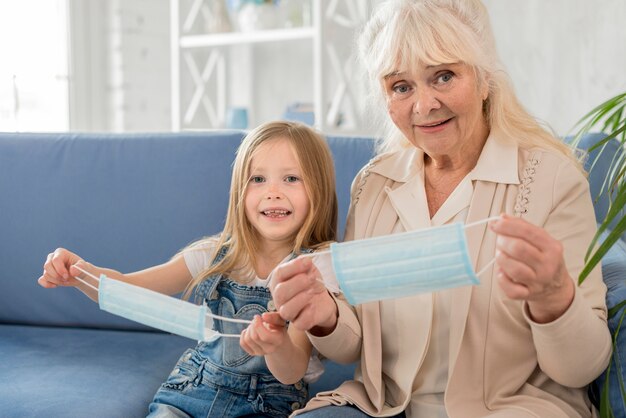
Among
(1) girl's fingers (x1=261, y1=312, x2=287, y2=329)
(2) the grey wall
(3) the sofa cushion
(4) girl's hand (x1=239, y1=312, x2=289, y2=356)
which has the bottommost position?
(3) the sofa cushion

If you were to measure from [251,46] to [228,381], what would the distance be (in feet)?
9.36

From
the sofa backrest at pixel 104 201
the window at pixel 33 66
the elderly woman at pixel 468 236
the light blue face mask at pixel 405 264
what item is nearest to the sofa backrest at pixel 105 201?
the sofa backrest at pixel 104 201

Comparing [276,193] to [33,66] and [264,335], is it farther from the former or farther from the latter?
[33,66]

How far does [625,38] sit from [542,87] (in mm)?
497

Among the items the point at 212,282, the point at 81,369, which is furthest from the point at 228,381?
the point at 81,369

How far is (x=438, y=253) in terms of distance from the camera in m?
1.11

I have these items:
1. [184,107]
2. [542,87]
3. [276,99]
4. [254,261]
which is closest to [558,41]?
[542,87]

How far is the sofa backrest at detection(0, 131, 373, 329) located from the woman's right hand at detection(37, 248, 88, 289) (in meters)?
0.66

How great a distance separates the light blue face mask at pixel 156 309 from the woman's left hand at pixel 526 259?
46cm

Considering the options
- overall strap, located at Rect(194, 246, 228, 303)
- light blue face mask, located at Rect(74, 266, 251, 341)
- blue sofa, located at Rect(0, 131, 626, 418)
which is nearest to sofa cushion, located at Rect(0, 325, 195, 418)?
blue sofa, located at Rect(0, 131, 626, 418)

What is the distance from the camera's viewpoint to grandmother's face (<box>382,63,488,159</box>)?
1.48 meters

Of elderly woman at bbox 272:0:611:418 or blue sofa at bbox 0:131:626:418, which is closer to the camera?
elderly woman at bbox 272:0:611:418

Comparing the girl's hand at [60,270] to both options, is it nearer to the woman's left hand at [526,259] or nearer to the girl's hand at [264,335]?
the girl's hand at [264,335]

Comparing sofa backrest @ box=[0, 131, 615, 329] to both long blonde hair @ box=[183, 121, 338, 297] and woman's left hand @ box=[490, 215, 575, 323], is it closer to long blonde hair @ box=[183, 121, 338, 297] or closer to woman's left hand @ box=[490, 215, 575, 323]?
long blonde hair @ box=[183, 121, 338, 297]
